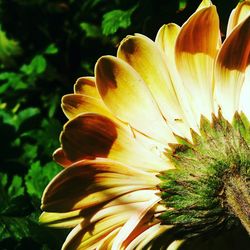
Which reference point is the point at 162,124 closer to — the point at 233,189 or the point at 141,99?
the point at 141,99

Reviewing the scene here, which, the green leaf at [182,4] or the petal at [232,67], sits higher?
the green leaf at [182,4]

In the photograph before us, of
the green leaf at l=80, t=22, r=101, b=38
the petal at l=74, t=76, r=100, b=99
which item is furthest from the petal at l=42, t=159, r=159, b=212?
the green leaf at l=80, t=22, r=101, b=38

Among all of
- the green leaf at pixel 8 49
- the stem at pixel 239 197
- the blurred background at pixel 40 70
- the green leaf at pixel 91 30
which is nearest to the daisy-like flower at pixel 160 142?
the stem at pixel 239 197

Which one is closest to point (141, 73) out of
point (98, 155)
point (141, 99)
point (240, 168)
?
point (141, 99)

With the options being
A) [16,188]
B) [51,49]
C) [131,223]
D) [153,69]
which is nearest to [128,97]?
[153,69]

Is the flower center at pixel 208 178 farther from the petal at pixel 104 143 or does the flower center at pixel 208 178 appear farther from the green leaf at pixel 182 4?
the green leaf at pixel 182 4

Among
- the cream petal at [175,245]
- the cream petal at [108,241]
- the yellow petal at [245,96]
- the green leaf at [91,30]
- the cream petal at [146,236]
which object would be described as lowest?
the cream petal at [175,245]
